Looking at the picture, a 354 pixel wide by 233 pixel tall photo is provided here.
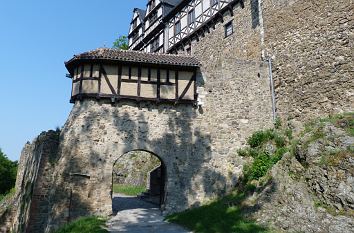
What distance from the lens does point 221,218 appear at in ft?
36.9

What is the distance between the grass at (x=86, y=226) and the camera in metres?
11.0

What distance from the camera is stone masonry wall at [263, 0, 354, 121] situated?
13.7 m

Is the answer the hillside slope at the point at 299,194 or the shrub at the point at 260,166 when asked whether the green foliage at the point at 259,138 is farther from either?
the hillside slope at the point at 299,194

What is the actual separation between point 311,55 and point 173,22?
13742 mm

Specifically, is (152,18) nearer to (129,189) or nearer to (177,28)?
(177,28)

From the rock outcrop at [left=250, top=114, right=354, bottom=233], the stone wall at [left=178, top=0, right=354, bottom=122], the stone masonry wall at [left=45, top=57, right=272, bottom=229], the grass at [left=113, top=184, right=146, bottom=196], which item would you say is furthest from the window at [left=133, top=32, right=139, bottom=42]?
the rock outcrop at [left=250, top=114, right=354, bottom=233]

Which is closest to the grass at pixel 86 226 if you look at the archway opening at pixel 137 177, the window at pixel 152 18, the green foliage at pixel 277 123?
the archway opening at pixel 137 177

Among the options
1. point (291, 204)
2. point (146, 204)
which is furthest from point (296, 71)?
point (146, 204)

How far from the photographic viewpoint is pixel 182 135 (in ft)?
49.4

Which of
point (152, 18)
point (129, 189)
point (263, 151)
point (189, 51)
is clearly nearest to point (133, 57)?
point (263, 151)

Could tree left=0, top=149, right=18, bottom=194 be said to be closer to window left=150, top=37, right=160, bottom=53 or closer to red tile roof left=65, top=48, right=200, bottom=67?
window left=150, top=37, right=160, bottom=53

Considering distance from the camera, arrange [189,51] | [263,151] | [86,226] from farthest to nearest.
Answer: [189,51] → [263,151] → [86,226]

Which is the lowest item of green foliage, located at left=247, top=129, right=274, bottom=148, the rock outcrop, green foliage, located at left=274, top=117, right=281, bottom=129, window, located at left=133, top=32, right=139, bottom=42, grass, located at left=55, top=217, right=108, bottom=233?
grass, located at left=55, top=217, right=108, bottom=233

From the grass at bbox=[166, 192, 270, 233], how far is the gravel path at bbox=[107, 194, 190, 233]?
542 mm
